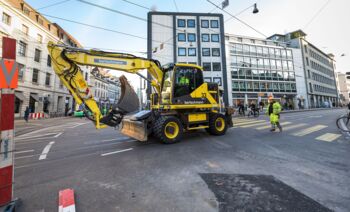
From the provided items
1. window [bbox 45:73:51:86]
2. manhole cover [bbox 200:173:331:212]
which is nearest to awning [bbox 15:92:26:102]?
window [bbox 45:73:51:86]

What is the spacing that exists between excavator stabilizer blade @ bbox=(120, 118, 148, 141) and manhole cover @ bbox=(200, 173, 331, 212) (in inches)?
113

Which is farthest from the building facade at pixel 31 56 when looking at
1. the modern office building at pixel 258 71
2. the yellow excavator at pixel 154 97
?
the modern office building at pixel 258 71

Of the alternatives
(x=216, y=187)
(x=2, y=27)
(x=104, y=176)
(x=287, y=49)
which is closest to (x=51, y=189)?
(x=104, y=176)

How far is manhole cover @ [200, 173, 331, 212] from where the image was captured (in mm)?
2031

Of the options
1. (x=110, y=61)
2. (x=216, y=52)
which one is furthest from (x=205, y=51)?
(x=110, y=61)

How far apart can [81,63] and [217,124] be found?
6483 millimetres

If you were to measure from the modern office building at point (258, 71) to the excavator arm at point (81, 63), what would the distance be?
31.3 m

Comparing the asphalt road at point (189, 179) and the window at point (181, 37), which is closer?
the asphalt road at point (189, 179)

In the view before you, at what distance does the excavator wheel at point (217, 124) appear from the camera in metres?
7.00

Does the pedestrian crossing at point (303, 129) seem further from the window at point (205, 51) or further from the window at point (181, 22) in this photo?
the window at point (181, 22)

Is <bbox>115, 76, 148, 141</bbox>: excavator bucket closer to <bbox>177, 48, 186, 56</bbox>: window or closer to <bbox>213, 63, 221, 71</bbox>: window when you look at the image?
<bbox>177, 48, 186, 56</bbox>: window

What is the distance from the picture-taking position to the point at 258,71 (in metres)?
36.9

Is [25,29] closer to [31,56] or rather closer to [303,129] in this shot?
[31,56]

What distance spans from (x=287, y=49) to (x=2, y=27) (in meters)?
61.6
